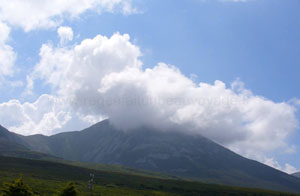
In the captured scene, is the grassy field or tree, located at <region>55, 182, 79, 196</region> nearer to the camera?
tree, located at <region>55, 182, 79, 196</region>

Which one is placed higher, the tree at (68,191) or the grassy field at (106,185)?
the tree at (68,191)

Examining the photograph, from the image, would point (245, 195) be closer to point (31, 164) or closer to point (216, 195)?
point (216, 195)

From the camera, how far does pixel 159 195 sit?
357ft

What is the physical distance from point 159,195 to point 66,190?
76.4 meters

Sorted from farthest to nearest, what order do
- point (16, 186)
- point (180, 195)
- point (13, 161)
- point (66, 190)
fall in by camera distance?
point (13, 161), point (180, 195), point (66, 190), point (16, 186)

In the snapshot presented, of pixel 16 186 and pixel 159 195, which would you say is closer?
pixel 16 186

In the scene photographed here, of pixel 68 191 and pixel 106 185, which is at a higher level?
pixel 68 191

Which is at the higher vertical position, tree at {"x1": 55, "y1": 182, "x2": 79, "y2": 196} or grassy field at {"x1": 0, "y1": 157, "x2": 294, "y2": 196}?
tree at {"x1": 55, "y1": 182, "x2": 79, "y2": 196}

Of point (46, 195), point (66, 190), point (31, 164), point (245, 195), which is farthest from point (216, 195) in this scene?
point (31, 164)

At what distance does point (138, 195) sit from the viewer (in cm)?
10369

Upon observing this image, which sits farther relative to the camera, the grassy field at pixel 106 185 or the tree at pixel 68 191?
the grassy field at pixel 106 185

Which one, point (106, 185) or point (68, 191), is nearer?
point (68, 191)

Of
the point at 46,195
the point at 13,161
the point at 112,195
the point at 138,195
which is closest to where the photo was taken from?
the point at 46,195

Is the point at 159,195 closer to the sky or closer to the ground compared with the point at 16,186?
closer to the ground
